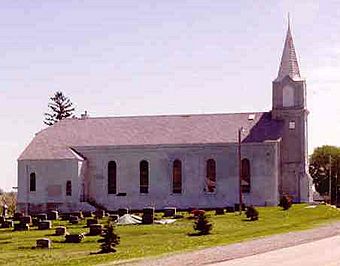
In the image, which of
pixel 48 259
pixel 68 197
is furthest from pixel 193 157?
pixel 48 259

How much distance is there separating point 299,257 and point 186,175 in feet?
163

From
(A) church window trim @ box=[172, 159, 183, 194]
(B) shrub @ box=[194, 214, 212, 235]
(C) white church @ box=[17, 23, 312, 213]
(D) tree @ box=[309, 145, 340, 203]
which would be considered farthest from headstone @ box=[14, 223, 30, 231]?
(D) tree @ box=[309, 145, 340, 203]

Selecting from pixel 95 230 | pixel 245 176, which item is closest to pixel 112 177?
pixel 245 176

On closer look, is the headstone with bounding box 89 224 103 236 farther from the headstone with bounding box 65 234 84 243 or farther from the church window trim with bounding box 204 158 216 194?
the church window trim with bounding box 204 158 216 194

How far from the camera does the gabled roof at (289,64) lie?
78.2m

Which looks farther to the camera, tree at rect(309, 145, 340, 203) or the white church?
tree at rect(309, 145, 340, 203)

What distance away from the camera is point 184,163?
75.8m

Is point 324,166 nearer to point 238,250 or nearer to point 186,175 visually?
point 186,175

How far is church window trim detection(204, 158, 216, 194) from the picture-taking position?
2943 inches

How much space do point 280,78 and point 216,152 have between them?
10454 mm

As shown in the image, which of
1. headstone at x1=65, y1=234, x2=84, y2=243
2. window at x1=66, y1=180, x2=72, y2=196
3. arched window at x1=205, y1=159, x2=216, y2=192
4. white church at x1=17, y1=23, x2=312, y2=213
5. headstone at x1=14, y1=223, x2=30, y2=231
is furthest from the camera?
window at x1=66, y1=180, x2=72, y2=196

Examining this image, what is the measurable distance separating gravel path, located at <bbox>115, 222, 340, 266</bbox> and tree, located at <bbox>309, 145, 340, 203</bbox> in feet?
257

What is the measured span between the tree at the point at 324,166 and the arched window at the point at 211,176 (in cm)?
4229

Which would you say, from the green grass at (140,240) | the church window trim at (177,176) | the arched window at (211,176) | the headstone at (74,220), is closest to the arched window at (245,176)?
the arched window at (211,176)
